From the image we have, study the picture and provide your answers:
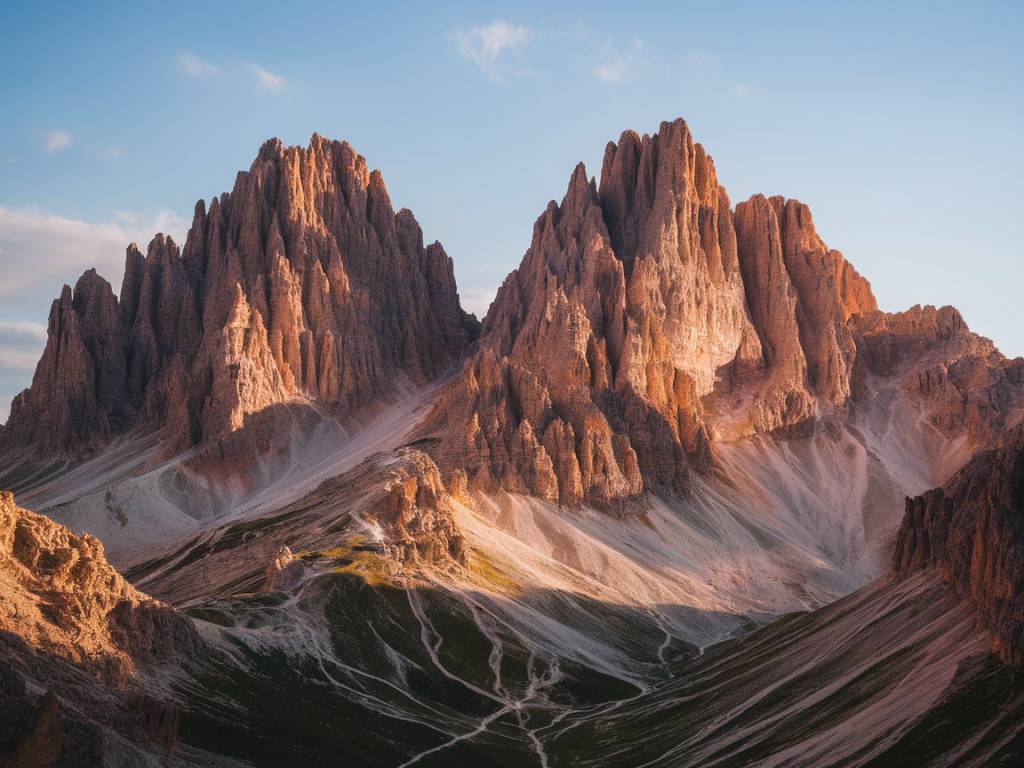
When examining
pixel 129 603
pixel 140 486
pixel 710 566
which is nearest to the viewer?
pixel 129 603

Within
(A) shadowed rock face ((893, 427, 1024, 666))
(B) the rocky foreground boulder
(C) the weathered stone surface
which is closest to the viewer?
(B) the rocky foreground boulder

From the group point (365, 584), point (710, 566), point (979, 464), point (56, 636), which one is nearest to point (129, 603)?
point (56, 636)

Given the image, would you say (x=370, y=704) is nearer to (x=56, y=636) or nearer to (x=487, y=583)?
(x=56, y=636)

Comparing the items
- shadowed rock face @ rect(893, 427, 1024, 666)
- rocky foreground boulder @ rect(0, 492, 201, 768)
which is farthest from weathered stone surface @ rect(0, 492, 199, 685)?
shadowed rock face @ rect(893, 427, 1024, 666)

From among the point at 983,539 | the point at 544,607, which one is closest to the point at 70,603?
the point at 983,539

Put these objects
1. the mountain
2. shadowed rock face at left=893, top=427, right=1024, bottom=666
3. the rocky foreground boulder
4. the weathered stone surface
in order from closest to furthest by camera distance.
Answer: the rocky foreground boulder < the weathered stone surface < the mountain < shadowed rock face at left=893, top=427, right=1024, bottom=666

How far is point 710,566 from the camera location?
175 metres

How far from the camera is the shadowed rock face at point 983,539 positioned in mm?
67375

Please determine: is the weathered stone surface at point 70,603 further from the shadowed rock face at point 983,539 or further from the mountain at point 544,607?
the shadowed rock face at point 983,539

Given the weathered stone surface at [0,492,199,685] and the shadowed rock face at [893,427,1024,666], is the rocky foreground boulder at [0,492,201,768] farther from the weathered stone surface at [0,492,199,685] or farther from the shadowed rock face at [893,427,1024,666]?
the shadowed rock face at [893,427,1024,666]

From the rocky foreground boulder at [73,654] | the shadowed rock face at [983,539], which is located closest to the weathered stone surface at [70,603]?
the rocky foreground boulder at [73,654]

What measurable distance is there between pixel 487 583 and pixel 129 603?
66350 mm

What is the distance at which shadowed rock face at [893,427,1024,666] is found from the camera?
67.4 m

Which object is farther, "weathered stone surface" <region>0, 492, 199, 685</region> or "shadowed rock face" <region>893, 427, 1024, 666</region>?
"shadowed rock face" <region>893, 427, 1024, 666</region>
